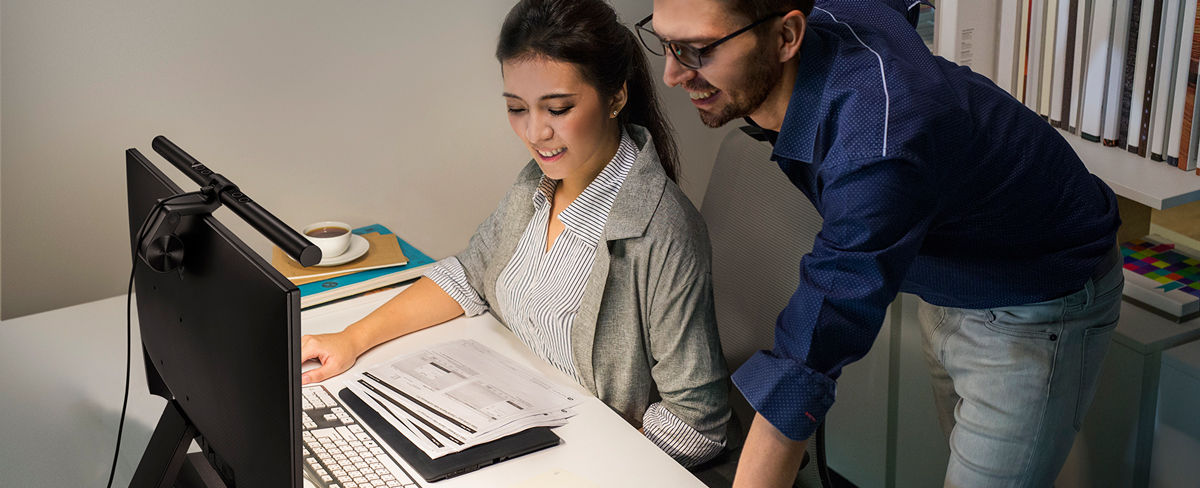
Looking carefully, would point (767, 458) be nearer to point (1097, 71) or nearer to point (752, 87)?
point (752, 87)

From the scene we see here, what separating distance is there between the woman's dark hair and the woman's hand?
0.52 meters

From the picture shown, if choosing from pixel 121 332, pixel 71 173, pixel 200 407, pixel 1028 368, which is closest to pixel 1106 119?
pixel 1028 368

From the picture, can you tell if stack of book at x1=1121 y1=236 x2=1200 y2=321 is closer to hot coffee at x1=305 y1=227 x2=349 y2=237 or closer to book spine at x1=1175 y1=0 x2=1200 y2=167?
book spine at x1=1175 y1=0 x2=1200 y2=167

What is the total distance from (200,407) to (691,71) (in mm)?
649

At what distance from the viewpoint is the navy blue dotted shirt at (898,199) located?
0.97 metres

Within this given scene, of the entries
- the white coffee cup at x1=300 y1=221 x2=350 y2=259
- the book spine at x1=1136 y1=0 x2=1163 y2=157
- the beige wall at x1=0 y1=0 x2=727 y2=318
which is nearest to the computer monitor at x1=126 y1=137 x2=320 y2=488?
the white coffee cup at x1=300 y1=221 x2=350 y2=259

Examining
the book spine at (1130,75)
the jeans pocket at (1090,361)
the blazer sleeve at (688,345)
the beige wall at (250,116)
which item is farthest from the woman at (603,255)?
the book spine at (1130,75)

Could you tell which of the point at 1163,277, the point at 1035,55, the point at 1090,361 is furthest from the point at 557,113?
the point at 1163,277

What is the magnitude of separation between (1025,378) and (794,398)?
515mm

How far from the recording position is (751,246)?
1.51 m

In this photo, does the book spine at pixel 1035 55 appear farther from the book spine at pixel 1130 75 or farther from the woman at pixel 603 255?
the woman at pixel 603 255

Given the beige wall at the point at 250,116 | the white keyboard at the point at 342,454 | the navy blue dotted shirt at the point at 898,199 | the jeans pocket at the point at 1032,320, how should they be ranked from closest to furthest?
the navy blue dotted shirt at the point at 898,199 → the white keyboard at the point at 342,454 → the jeans pocket at the point at 1032,320 → the beige wall at the point at 250,116

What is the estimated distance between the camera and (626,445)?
1.32 meters

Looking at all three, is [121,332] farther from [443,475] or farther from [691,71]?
[691,71]
